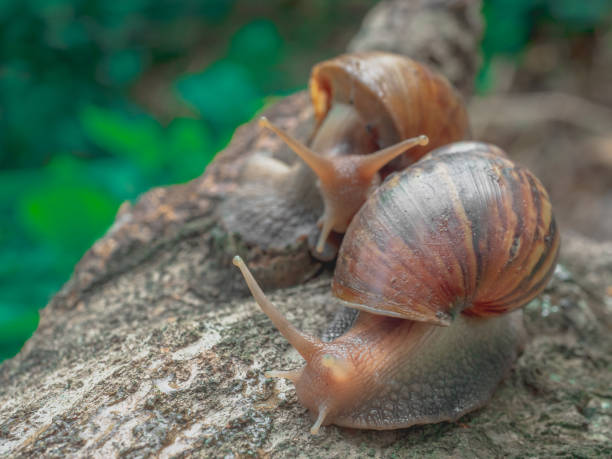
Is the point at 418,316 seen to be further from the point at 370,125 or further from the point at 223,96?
the point at 223,96

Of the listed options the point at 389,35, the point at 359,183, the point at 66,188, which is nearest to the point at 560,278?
the point at 359,183

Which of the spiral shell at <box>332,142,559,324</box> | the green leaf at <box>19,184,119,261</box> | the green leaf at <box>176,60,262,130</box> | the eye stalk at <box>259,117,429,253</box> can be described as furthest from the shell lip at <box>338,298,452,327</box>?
the green leaf at <box>176,60,262,130</box>

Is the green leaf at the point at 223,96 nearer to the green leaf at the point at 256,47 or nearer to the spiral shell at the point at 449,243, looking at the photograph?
the green leaf at the point at 256,47

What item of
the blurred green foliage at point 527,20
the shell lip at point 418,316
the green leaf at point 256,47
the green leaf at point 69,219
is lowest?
→ the shell lip at point 418,316

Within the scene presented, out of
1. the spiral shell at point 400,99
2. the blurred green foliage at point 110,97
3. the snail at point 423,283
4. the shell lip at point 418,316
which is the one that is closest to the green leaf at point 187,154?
the blurred green foliage at point 110,97

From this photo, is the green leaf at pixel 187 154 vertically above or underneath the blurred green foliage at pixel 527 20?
above

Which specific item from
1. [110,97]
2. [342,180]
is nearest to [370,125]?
[342,180]

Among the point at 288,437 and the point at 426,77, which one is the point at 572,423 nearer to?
the point at 288,437

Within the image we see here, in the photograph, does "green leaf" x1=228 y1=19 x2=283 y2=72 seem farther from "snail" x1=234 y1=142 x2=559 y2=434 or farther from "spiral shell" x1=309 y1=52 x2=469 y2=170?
"snail" x1=234 y1=142 x2=559 y2=434
